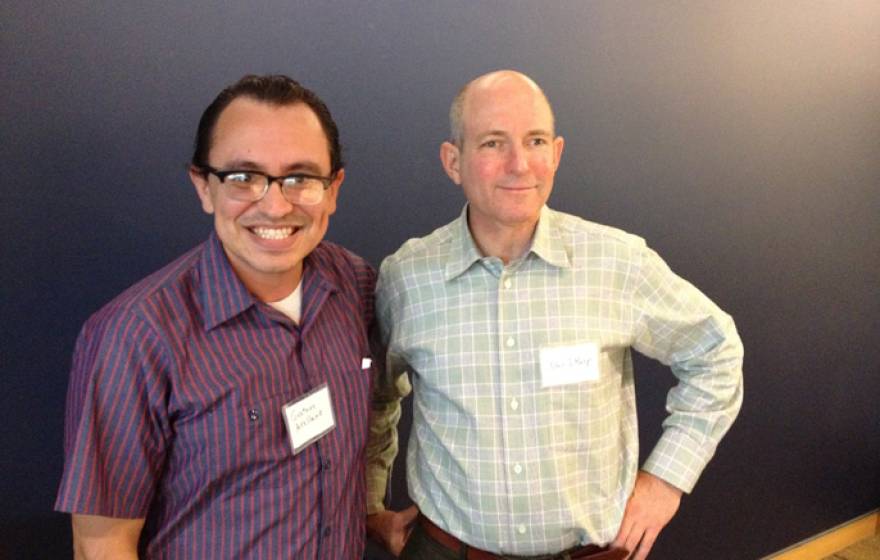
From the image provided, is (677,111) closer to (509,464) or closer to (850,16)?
(850,16)

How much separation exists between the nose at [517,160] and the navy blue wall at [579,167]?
26.5 inches

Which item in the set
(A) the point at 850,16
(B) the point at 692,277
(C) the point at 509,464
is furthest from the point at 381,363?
(A) the point at 850,16

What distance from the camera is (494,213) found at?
1.55 metres

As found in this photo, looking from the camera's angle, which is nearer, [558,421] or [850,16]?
[558,421]

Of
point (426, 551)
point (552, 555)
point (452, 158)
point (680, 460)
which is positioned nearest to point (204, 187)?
point (452, 158)

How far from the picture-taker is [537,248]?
157 cm

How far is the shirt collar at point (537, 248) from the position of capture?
62.1 inches

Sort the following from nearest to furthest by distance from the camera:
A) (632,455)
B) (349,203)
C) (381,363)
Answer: (632,455) < (381,363) < (349,203)

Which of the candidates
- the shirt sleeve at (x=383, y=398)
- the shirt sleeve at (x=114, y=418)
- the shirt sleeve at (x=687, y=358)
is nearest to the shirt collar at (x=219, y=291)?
the shirt sleeve at (x=114, y=418)

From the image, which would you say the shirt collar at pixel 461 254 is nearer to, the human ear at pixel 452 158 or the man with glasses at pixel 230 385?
the human ear at pixel 452 158

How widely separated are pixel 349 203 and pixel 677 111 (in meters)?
1.42

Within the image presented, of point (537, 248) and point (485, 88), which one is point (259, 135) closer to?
point (485, 88)

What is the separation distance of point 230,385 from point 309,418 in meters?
0.17

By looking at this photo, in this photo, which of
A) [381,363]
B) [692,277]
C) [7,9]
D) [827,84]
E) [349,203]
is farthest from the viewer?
[827,84]
